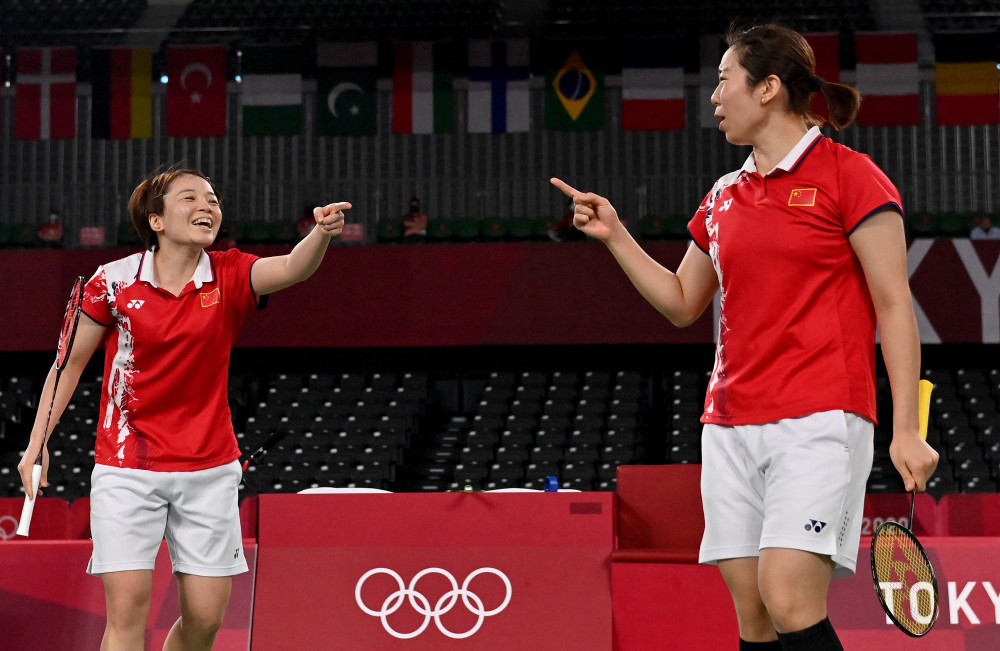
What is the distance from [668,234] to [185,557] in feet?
41.8

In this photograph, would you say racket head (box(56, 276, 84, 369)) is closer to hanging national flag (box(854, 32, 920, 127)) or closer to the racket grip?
the racket grip

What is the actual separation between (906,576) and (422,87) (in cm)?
1572

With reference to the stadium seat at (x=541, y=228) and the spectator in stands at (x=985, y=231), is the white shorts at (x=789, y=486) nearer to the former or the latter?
the stadium seat at (x=541, y=228)

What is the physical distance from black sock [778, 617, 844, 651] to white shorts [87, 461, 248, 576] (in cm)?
190

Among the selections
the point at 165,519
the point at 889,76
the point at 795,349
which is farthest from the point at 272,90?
the point at 795,349

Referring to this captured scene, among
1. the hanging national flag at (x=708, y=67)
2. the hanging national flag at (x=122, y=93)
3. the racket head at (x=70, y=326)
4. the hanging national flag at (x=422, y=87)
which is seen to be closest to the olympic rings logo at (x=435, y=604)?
the racket head at (x=70, y=326)

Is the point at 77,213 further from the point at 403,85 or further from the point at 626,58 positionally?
the point at 626,58

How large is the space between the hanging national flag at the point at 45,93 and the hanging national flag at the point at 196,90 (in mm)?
1669

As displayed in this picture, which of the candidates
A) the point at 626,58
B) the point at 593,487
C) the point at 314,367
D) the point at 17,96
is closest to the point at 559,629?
the point at 593,487

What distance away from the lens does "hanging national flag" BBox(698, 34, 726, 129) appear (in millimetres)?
17281

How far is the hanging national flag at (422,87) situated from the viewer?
57.9 ft

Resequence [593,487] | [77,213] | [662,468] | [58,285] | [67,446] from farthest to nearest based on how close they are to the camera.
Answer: [77,213]
[58,285]
[67,446]
[593,487]
[662,468]

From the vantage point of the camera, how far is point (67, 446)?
1376 centimetres

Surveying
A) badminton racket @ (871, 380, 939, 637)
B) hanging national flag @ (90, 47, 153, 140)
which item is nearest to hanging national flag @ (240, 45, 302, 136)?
hanging national flag @ (90, 47, 153, 140)
